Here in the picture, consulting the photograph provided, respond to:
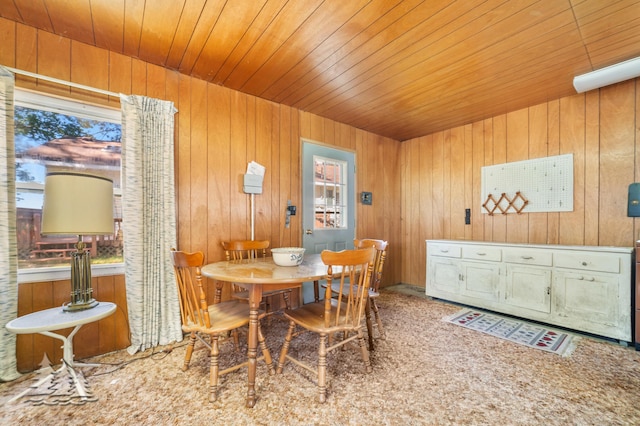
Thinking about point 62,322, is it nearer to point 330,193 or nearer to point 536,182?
point 330,193

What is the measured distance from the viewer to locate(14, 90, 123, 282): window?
6.23 ft

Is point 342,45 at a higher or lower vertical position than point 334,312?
higher

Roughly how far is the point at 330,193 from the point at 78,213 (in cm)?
256

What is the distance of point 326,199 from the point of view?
355cm

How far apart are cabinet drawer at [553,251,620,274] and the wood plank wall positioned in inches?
85.5

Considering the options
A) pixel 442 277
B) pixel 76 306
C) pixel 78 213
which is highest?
pixel 78 213

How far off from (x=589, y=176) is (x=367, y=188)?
2.41 metres

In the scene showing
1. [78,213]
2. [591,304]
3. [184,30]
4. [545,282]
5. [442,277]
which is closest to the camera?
[78,213]

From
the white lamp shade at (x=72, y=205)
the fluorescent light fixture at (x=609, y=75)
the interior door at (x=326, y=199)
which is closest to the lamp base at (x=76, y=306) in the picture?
the white lamp shade at (x=72, y=205)

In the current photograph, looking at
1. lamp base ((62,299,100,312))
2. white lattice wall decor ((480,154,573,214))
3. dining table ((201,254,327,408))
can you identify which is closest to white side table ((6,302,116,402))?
lamp base ((62,299,100,312))

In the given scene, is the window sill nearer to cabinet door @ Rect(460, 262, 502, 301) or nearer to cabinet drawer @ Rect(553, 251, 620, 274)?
cabinet door @ Rect(460, 262, 502, 301)

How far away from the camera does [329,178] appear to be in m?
3.60

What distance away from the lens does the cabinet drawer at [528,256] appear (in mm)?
2676

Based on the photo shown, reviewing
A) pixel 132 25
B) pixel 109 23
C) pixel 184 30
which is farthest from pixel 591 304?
pixel 109 23
